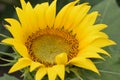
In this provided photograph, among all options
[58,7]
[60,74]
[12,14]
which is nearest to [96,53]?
[60,74]

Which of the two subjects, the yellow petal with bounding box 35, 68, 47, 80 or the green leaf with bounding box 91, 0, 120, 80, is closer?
the yellow petal with bounding box 35, 68, 47, 80

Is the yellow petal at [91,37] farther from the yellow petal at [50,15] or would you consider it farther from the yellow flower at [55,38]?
the yellow petal at [50,15]

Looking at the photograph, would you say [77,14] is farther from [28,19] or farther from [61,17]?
[28,19]

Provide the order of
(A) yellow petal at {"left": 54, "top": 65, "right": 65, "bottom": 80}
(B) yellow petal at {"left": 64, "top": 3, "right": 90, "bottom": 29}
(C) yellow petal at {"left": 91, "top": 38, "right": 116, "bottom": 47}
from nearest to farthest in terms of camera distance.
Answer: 1. (A) yellow petal at {"left": 54, "top": 65, "right": 65, "bottom": 80}
2. (C) yellow petal at {"left": 91, "top": 38, "right": 116, "bottom": 47}
3. (B) yellow petal at {"left": 64, "top": 3, "right": 90, "bottom": 29}

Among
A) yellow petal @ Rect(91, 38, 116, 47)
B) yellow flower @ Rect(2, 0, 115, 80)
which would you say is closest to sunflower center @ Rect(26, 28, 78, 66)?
yellow flower @ Rect(2, 0, 115, 80)

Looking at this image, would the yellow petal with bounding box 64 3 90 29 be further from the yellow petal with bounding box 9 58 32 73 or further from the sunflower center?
the yellow petal with bounding box 9 58 32 73

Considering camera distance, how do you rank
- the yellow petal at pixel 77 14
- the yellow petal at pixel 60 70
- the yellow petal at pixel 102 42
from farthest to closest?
1. the yellow petal at pixel 77 14
2. the yellow petal at pixel 102 42
3. the yellow petal at pixel 60 70

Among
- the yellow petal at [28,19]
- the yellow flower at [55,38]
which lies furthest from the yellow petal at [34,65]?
the yellow petal at [28,19]

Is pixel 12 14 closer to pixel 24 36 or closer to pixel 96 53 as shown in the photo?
pixel 24 36

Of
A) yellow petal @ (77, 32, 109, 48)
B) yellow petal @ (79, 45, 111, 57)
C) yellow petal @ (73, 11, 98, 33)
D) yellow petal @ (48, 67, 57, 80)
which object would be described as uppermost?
yellow petal @ (73, 11, 98, 33)
